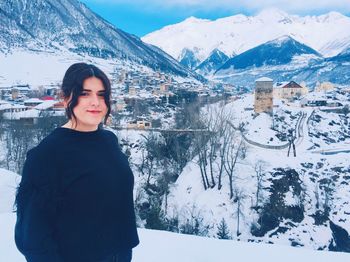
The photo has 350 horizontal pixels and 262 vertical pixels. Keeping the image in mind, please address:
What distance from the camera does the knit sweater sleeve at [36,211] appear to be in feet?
4.14

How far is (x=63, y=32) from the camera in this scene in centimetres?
9112

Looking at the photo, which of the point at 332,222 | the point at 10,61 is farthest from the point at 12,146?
the point at 10,61

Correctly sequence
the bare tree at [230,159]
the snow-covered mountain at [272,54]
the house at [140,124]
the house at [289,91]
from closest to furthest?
the bare tree at [230,159], the house at [140,124], the house at [289,91], the snow-covered mountain at [272,54]

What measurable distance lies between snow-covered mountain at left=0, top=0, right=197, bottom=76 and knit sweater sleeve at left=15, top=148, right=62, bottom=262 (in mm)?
76030

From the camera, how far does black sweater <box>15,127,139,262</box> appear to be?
1.28m

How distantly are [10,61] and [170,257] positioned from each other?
232ft

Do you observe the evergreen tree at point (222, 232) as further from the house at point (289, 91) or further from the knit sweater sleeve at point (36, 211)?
the house at point (289, 91)

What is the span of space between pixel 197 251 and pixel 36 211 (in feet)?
7.31

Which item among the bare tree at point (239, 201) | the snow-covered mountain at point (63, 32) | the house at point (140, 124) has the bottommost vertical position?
the bare tree at point (239, 201)

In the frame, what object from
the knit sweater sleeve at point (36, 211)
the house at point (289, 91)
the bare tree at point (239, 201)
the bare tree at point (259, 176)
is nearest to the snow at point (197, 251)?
the knit sweater sleeve at point (36, 211)

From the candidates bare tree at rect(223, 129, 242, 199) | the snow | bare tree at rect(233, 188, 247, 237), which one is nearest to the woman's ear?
the snow

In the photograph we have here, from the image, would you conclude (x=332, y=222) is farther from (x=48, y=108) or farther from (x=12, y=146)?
(x=48, y=108)

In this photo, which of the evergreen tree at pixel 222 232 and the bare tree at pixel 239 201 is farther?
the bare tree at pixel 239 201

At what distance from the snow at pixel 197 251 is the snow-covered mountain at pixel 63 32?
74.3 m
